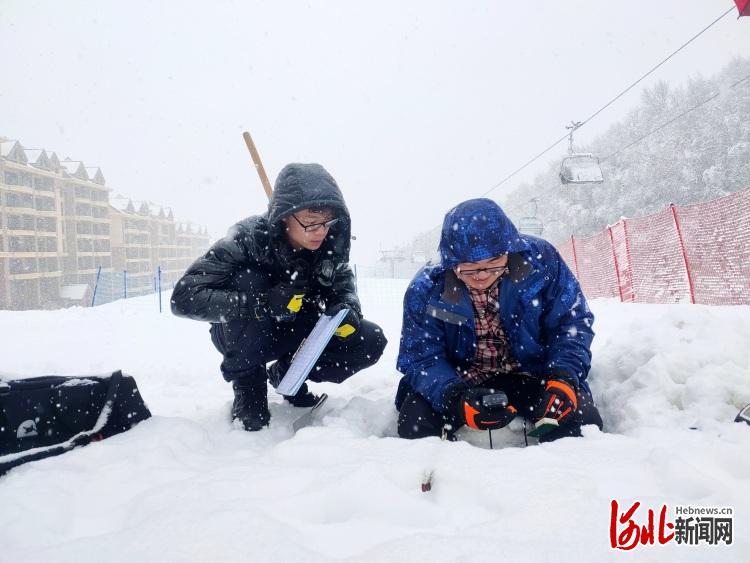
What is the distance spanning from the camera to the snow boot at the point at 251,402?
2.34 metres

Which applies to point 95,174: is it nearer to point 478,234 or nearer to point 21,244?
point 21,244

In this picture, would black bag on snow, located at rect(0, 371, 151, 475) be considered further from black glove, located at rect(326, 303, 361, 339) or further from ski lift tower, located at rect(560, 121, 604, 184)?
ski lift tower, located at rect(560, 121, 604, 184)

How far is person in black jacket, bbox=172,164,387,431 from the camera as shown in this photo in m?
2.28

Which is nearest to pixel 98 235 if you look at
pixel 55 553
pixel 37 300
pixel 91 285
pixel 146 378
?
Result: pixel 91 285

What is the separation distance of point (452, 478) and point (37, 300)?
148 feet

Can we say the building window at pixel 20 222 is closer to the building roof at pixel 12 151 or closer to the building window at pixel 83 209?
the building roof at pixel 12 151

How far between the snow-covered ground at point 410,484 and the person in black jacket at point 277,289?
36 centimetres

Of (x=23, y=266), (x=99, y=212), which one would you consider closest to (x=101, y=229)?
(x=99, y=212)

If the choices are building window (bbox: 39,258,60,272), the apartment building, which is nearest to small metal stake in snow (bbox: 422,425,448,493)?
the apartment building

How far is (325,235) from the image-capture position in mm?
2457

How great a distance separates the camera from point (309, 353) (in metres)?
2.22

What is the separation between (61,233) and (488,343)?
47301 millimetres

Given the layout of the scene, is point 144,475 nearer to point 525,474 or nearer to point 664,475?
point 525,474

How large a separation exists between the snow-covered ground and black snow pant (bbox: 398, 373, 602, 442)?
0.12m
